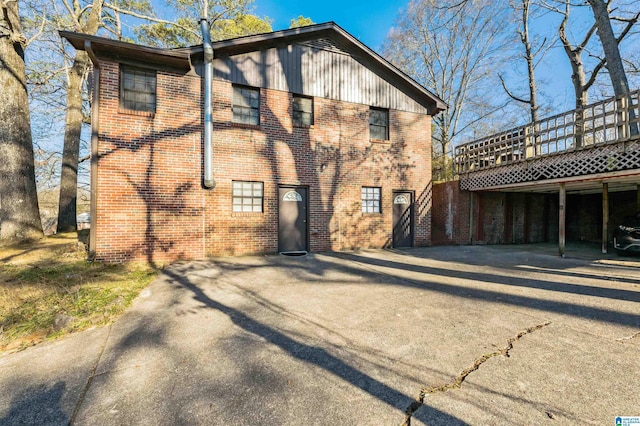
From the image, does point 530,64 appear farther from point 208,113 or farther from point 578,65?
point 208,113

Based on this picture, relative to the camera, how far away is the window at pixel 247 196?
8367mm

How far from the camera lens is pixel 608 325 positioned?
136 inches

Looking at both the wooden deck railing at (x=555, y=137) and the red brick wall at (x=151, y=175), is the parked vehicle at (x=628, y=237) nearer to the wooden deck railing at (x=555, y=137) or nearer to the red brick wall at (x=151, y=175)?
the wooden deck railing at (x=555, y=137)

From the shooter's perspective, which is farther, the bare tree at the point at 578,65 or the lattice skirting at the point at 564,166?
the bare tree at the point at 578,65

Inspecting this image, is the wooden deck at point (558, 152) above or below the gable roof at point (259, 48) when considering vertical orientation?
below

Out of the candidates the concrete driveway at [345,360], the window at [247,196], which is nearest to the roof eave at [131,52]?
the window at [247,196]

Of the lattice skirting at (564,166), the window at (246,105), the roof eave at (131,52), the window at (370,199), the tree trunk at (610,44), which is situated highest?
the tree trunk at (610,44)

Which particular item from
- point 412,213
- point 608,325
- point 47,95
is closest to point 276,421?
point 608,325

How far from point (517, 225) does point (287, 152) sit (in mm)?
11441

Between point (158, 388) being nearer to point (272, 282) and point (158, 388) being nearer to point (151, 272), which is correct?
point (272, 282)

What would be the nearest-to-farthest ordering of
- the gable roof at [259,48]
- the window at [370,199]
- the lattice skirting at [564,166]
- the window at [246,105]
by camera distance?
the gable roof at [259,48], the lattice skirting at [564,166], the window at [246,105], the window at [370,199]

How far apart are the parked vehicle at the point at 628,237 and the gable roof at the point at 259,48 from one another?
722 cm

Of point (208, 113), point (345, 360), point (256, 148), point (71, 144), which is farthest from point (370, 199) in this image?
point (71, 144)

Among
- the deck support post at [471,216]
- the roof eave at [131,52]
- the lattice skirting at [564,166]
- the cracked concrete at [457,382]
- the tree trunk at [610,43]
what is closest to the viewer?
the cracked concrete at [457,382]
